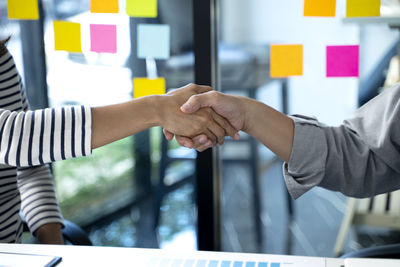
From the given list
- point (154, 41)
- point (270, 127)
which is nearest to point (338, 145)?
point (270, 127)

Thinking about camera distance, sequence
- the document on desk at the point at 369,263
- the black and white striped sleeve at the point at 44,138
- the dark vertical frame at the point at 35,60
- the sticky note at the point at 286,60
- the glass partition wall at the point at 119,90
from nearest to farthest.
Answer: the document on desk at the point at 369,263
the black and white striped sleeve at the point at 44,138
the sticky note at the point at 286,60
the glass partition wall at the point at 119,90
the dark vertical frame at the point at 35,60

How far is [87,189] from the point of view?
1940 millimetres

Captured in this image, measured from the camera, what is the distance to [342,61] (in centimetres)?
146

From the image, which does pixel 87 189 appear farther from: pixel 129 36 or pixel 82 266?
pixel 82 266

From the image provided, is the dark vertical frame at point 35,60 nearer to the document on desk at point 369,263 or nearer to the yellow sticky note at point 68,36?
the yellow sticky note at point 68,36

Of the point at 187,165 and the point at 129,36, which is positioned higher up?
the point at 129,36

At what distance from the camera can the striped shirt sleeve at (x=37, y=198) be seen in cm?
129

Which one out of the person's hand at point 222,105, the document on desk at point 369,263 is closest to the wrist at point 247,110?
the person's hand at point 222,105

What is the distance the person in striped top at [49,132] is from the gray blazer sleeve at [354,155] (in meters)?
0.23

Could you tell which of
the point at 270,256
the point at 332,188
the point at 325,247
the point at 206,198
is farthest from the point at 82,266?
the point at 325,247

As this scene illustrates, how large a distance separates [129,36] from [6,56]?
468mm

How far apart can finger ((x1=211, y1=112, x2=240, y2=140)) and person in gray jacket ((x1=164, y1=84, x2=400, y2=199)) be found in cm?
7

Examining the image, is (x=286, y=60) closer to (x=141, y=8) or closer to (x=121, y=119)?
(x=141, y=8)

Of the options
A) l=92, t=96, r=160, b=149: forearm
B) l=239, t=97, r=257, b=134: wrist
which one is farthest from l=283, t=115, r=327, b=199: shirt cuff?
l=92, t=96, r=160, b=149: forearm
